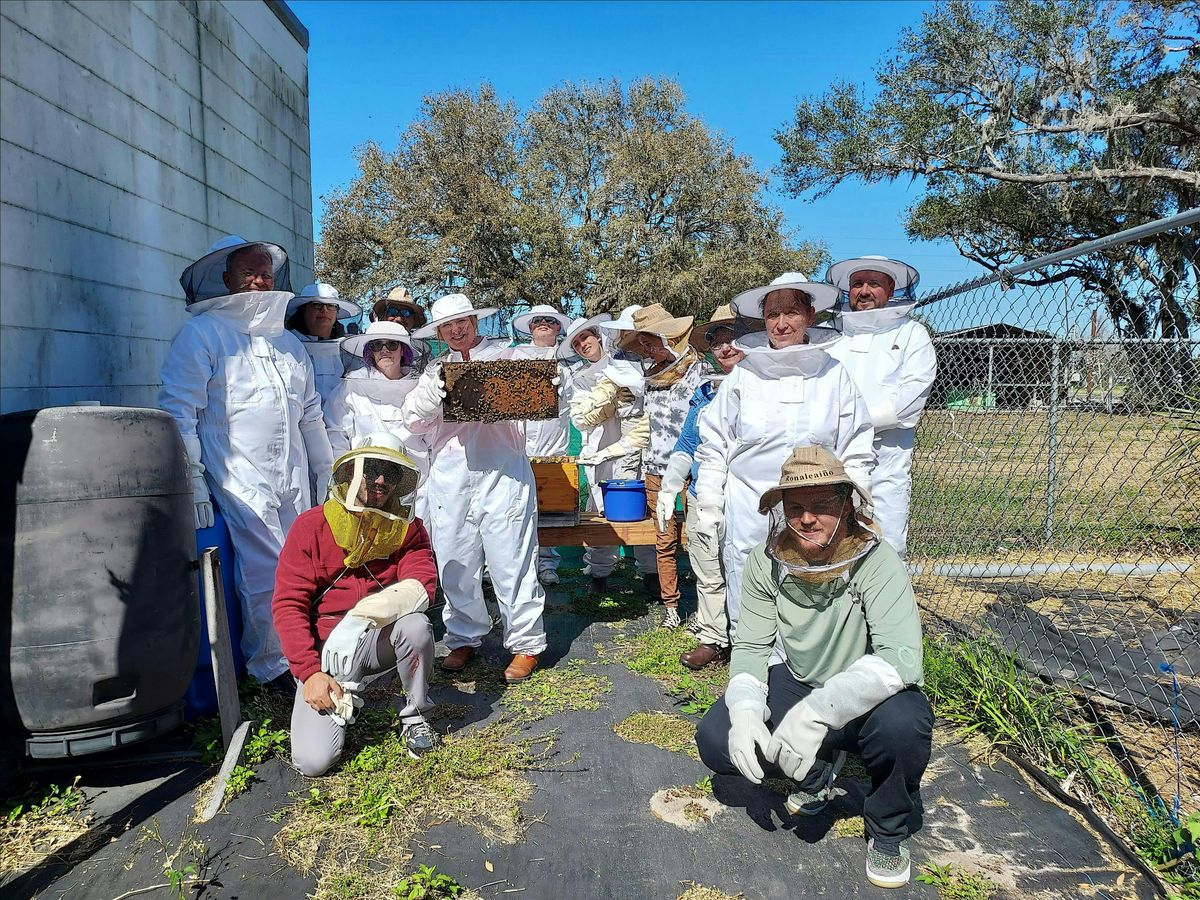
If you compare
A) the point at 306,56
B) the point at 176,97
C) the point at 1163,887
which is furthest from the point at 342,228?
the point at 1163,887

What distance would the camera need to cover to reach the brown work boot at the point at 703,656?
14.5 feet

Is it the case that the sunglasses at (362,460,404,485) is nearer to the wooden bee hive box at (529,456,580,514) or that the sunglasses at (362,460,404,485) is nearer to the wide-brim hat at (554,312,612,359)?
the wooden bee hive box at (529,456,580,514)

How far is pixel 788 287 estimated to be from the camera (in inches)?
143

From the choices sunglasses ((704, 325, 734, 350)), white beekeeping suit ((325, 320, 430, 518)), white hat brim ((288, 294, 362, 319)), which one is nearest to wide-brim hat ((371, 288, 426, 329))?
white hat brim ((288, 294, 362, 319))

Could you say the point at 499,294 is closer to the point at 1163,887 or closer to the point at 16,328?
the point at 16,328

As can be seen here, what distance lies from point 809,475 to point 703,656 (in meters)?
2.07

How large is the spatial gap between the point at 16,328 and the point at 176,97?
2415mm

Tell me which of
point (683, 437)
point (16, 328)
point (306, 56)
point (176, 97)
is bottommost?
point (683, 437)

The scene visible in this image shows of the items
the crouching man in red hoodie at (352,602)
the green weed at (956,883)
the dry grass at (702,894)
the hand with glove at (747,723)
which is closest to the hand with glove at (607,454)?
the crouching man in red hoodie at (352,602)

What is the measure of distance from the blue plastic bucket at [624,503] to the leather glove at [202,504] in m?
2.39

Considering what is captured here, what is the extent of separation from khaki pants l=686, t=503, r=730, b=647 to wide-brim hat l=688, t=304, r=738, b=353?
116 cm

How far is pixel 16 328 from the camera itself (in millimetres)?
3770

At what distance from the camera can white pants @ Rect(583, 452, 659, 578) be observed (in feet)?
19.0

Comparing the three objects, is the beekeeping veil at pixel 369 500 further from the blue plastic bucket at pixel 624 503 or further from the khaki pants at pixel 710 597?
the blue plastic bucket at pixel 624 503
